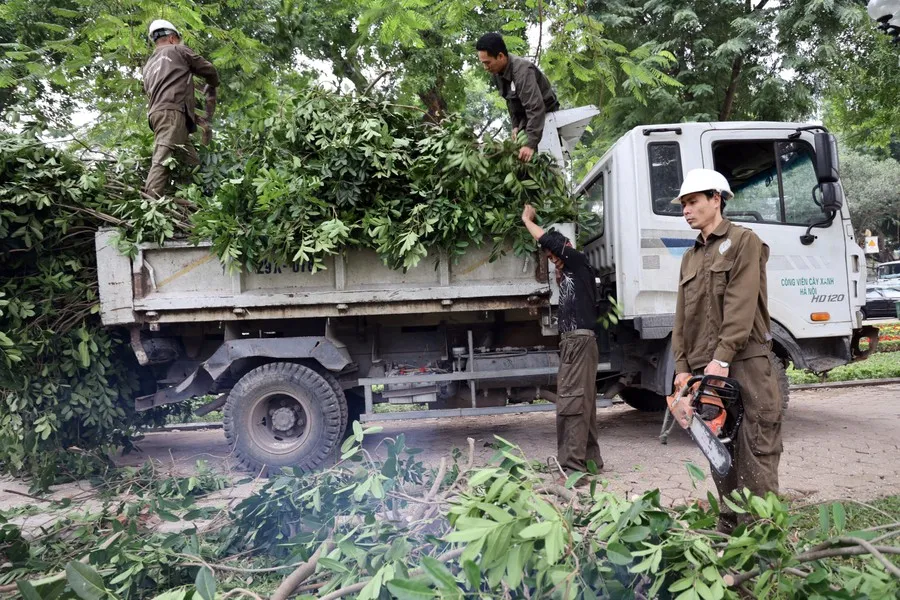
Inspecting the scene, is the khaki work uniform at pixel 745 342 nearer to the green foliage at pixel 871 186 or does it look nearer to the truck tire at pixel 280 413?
the truck tire at pixel 280 413

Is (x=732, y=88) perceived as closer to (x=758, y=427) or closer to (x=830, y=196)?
(x=830, y=196)

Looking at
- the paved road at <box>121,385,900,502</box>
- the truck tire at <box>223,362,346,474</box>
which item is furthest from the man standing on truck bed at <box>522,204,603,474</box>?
the truck tire at <box>223,362,346,474</box>

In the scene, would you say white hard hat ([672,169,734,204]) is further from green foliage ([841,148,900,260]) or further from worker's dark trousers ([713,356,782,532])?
green foliage ([841,148,900,260])

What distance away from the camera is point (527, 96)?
4836 millimetres

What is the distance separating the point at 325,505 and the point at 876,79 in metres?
9.88

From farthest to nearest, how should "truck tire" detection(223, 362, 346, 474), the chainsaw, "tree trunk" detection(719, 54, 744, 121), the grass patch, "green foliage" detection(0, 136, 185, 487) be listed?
"tree trunk" detection(719, 54, 744, 121)
the grass patch
"truck tire" detection(223, 362, 346, 474)
"green foliage" detection(0, 136, 185, 487)
the chainsaw

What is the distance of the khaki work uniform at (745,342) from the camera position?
293cm

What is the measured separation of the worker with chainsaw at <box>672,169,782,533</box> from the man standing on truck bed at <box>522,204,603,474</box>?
Result: 4.20ft

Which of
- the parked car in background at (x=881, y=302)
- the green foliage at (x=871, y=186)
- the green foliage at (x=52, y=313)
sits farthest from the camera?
the green foliage at (x=871, y=186)

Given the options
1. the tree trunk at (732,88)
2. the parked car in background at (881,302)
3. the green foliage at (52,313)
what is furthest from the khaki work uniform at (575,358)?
the parked car in background at (881,302)

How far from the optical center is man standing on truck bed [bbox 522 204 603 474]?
4.46 m

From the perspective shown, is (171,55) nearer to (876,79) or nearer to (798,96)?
(798,96)

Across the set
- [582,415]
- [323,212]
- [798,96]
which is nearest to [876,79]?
[798,96]

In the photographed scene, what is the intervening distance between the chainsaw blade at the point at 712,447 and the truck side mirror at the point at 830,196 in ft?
10.3
